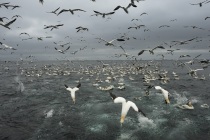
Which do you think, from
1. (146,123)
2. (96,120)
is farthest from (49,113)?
(146,123)

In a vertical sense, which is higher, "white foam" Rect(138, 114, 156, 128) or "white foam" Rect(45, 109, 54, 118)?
"white foam" Rect(138, 114, 156, 128)

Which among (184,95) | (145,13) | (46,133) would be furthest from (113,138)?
(184,95)

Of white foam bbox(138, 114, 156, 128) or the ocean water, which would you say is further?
white foam bbox(138, 114, 156, 128)

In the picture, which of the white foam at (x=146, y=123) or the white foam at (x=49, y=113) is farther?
the white foam at (x=49, y=113)

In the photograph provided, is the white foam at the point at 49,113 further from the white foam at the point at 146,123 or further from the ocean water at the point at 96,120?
the white foam at the point at 146,123

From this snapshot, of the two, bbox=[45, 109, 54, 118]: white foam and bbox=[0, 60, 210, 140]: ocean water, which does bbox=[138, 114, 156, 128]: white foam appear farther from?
bbox=[45, 109, 54, 118]: white foam

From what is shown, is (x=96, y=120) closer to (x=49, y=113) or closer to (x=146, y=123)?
(x=146, y=123)

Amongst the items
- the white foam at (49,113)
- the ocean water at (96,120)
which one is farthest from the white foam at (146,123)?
→ the white foam at (49,113)

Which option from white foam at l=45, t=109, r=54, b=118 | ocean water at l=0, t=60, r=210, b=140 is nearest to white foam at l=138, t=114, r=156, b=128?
ocean water at l=0, t=60, r=210, b=140

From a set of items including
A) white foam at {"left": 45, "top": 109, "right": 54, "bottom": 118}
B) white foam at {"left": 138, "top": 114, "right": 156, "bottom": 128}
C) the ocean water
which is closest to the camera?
the ocean water

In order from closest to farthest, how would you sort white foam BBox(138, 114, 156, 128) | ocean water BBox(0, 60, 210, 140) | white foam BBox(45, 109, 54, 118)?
ocean water BBox(0, 60, 210, 140) < white foam BBox(138, 114, 156, 128) < white foam BBox(45, 109, 54, 118)

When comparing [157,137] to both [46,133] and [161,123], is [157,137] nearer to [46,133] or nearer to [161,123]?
[161,123]

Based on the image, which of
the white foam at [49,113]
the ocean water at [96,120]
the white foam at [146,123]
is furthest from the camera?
the white foam at [49,113]

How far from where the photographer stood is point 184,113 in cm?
3391
